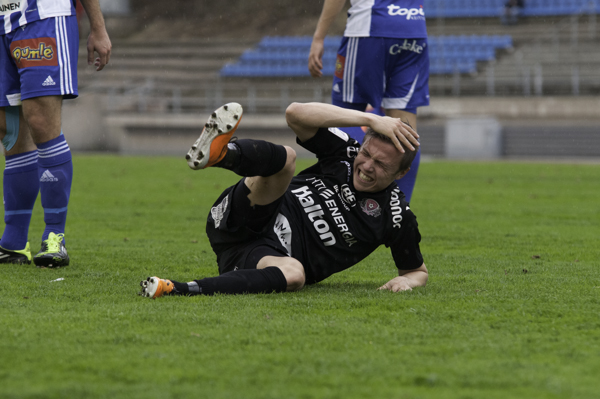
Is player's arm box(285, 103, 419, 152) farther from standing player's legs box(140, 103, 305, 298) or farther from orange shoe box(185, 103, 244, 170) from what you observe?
orange shoe box(185, 103, 244, 170)

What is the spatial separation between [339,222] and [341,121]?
0.43 m

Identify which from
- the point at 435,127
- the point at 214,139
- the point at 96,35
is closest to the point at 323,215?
the point at 214,139

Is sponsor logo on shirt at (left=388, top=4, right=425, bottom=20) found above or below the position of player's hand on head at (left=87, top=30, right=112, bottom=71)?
above

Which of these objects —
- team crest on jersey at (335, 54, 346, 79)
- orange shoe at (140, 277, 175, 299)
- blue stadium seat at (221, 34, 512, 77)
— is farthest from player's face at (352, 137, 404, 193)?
blue stadium seat at (221, 34, 512, 77)

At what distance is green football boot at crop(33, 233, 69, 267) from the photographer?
12.0 feet

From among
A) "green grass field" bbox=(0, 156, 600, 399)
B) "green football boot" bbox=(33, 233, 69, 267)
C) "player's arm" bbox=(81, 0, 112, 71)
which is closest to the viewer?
"green grass field" bbox=(0, 156, 600, 399)

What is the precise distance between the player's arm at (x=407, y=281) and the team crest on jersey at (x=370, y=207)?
0.28 m

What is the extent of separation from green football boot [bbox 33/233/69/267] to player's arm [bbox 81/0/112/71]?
0.96m

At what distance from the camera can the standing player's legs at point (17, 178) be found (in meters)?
3.94

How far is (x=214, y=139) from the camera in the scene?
2639mm

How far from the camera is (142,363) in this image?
1.91 metres

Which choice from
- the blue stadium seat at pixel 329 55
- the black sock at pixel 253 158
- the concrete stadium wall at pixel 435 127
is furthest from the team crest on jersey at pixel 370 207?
the blue stadium seat at pixel 329 55

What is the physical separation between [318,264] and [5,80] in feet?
6.11

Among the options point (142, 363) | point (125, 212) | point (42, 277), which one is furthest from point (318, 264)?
point (125, 212)
